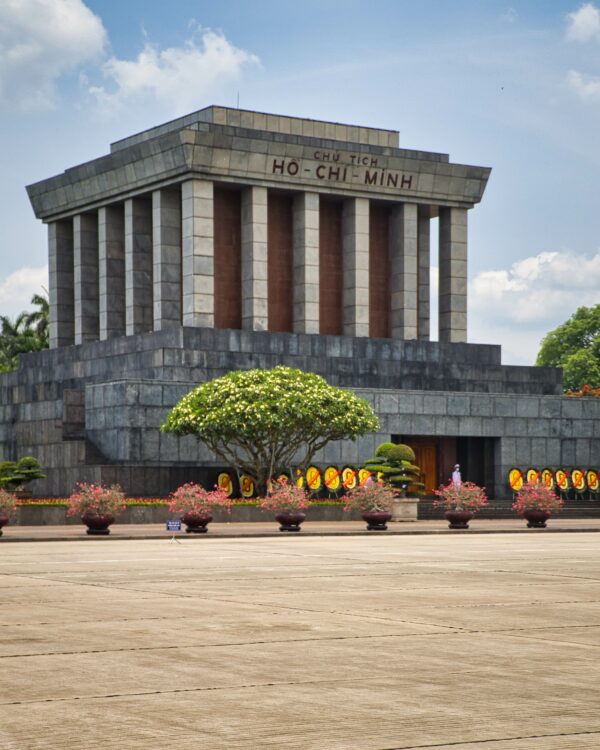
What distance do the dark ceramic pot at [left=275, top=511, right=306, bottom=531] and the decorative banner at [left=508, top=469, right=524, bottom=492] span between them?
22.5m

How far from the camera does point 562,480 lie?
68.2m

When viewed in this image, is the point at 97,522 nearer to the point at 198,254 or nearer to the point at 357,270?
the point at 198,254

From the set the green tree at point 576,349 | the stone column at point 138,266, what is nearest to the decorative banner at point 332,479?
the stone column at point 138,266

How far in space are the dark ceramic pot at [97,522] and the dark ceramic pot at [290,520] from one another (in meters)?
6.13

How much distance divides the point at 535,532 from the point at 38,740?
3945 centimetres

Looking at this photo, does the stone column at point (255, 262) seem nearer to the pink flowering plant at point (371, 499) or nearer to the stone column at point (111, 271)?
the stone column at point (111, 271)

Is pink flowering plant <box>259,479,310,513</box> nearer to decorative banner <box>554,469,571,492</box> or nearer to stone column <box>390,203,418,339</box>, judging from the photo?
decorative banner <box>554,469,571,492</box>

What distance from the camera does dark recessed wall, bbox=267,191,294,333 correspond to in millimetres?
72750

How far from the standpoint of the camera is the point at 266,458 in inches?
2255

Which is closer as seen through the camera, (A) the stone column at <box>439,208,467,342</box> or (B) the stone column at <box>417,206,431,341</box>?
(A) the stone column at <box>439,208,467,342</box>

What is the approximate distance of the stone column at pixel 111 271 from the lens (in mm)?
75688

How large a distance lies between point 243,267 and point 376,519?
25.3 meters

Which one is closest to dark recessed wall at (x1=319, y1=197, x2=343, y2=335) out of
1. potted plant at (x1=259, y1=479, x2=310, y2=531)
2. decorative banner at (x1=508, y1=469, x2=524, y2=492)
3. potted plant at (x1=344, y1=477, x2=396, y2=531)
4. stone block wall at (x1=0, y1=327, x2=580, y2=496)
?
stone block wall at (x1=0, y1=327, x2=580, y2=496)

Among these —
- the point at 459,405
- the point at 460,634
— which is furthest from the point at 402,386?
the point at 460,634
